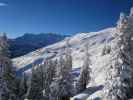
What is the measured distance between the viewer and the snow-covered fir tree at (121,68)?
34.2 meters

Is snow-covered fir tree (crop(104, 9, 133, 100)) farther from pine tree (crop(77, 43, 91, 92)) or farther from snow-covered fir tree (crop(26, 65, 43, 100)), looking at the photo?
snow-covered fir tree (crop(26, 65, 43, 100))

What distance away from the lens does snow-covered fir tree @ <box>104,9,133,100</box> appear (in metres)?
34.2

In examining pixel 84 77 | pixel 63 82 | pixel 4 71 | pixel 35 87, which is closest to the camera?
pixel 4 71

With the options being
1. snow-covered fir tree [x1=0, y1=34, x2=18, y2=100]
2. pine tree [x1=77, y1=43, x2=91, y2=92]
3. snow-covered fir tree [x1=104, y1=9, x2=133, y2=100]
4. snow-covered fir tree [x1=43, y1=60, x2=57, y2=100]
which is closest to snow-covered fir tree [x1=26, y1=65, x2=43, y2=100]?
snow-covered fir tree [x1=43, y1=60, x2=57, y2=100]

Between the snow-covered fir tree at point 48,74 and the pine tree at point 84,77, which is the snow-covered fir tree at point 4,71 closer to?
the pine tree at point 84,77

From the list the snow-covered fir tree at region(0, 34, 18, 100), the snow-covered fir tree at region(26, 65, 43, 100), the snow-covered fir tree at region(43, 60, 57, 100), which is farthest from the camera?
the snow-covered fir tree at region(43, 60, 57, 100)

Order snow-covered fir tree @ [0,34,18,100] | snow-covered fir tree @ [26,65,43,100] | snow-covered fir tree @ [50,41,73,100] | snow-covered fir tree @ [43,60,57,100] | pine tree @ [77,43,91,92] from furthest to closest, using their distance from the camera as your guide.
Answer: snow-covered fir tree @ [43,60,57,100] < snow-covered fir tree @ [26,65,43,100] < pine tree @ [77,43,91,92] < snow-covered fir tree @ [50,41,73,100] < snow-covered fir tree @ [0,34,18,100]

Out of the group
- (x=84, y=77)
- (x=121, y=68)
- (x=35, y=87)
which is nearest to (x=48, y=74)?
(x=35, y=87)

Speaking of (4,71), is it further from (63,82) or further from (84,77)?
(84,77)

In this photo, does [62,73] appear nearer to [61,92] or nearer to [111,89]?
[61,92]

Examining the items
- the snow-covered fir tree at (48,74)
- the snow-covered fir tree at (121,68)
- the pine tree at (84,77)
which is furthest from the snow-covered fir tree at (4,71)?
the snow-covered fir tree at (48,74)

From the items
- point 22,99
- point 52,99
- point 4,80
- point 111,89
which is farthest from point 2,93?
point 22,99

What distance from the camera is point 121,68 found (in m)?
34.5

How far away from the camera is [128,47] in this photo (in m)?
35.4
